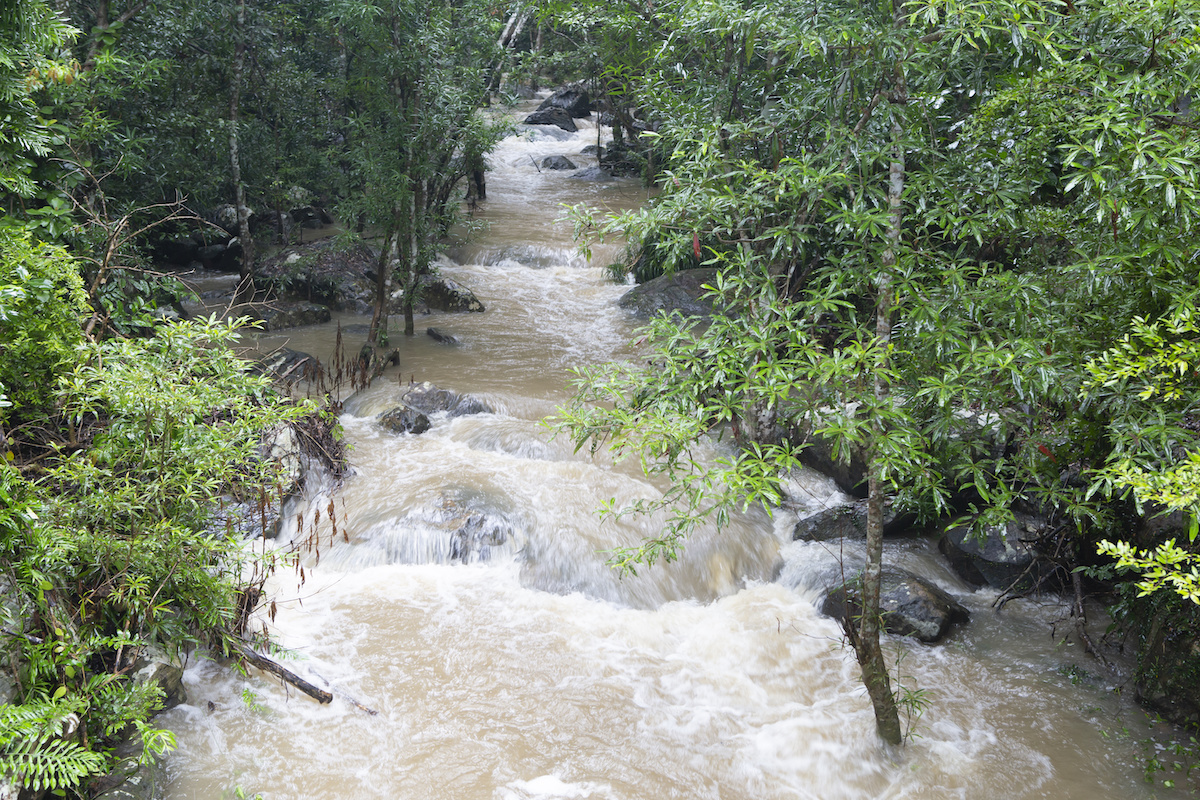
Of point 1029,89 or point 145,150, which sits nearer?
point 1029,89

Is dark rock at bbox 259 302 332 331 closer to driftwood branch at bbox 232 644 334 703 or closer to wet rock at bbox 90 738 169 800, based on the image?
driftwood branch at bbox 232 644 334 703

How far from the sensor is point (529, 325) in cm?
1402

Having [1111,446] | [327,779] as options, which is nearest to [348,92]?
[327,779]

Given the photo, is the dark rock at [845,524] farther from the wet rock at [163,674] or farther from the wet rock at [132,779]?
the wet rock at [132,779]

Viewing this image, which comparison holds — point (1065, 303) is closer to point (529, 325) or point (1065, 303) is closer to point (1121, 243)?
point (1121, 243)

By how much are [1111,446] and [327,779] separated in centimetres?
555

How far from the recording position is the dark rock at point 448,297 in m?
14.7

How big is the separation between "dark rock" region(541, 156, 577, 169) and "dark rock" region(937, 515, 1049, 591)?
794 inches

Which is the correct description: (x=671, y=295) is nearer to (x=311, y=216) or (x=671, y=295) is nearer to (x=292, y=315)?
(x=292, y=315)

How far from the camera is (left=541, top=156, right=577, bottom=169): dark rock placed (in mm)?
25000

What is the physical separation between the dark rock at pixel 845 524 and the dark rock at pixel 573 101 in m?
26.9

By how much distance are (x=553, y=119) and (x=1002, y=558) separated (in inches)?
1036

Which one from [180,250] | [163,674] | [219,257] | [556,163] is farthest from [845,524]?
[556,163]

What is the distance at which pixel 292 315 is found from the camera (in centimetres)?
1364
